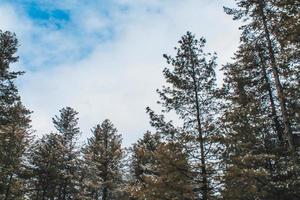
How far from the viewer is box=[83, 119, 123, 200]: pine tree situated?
3428cm

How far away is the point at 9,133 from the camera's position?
30562mm

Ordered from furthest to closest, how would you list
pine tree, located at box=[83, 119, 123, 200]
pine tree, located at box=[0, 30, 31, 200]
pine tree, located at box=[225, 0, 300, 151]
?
pine tree, located at box=[83, 119, 123, 200] → pine tree, located at box=[0, 30, 31, 200] → pine tree, located at box=[225, 0, 300, 151]

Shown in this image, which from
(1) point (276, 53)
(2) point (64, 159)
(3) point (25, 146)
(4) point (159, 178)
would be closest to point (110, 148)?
(2) point (64, 159)

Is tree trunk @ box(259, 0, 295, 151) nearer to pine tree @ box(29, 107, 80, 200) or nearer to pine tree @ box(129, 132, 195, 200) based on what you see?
pine tree @ box(129, 132, 195, 200)

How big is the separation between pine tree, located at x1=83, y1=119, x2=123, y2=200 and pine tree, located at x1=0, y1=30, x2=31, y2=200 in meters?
6.56

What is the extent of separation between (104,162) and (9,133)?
32.0 ft

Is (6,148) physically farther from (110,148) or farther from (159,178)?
(159,178)

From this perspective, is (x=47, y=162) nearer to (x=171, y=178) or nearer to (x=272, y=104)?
(x=171, y=178)

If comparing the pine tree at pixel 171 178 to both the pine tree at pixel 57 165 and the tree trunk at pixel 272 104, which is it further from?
the pine tree at pixel 57 165

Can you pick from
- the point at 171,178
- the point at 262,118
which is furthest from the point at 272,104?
the point at 171,178

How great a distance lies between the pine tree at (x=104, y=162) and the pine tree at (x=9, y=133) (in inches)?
258

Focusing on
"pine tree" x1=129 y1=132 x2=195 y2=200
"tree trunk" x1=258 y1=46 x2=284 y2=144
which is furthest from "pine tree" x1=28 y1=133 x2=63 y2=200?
"tree trunk" x1=258 y1=46 x2=284 y2=144

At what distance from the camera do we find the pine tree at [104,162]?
1350 inches

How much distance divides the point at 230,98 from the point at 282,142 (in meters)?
4.86
